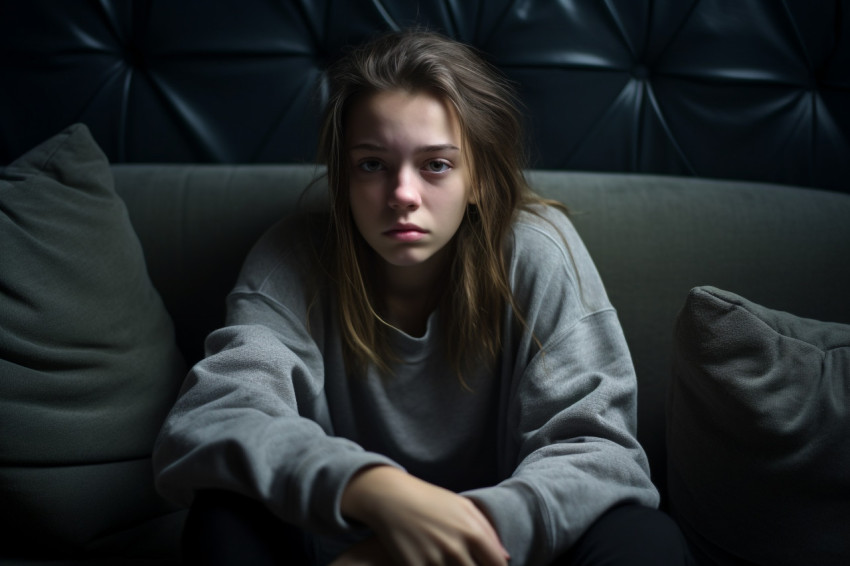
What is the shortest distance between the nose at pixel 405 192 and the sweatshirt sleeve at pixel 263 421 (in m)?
0.20

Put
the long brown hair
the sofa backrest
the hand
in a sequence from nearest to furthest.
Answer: the hand < the long brown hair < the sofa backrest

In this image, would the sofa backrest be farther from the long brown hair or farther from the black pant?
the black pant

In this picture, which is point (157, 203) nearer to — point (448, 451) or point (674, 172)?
point (448, 451)

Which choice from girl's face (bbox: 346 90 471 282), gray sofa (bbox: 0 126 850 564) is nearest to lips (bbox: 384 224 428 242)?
girl's face (bbox: 346 90 471 282)

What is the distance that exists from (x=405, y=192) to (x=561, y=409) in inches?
12.5

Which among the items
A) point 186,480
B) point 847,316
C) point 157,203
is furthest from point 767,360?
point 157,203

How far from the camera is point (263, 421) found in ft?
2.26

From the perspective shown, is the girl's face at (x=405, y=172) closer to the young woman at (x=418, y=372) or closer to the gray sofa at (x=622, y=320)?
the young woman at (x=418, y=372)

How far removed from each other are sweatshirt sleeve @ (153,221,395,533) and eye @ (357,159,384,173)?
0.59 ft

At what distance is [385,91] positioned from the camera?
2.67ft

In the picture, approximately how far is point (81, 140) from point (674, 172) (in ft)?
3.05

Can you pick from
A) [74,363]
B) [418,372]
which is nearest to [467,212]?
[418,372]

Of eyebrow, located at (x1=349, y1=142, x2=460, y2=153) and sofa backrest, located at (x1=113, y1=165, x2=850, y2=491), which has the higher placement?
eyebrow, located at (x1=349, y1=142, x2=460, y2=153)

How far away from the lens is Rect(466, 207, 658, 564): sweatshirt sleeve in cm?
65
